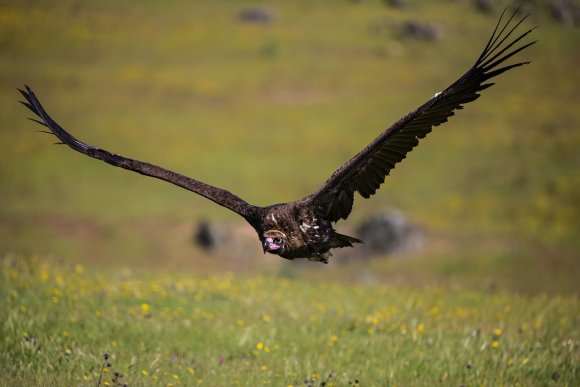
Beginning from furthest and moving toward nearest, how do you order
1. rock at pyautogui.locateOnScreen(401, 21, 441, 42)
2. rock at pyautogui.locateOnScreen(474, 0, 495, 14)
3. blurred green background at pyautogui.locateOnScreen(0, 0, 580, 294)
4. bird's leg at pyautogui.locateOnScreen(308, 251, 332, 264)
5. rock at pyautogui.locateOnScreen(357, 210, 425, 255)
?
rock at pyautogui.locateOnScreen(401, 21, 441, 42) < rock at pyautogui.locateOnScreen(474, 0, 495, 14) < blurred green background at pyautogui.locateOnScreen(0, 0, 580, 294) < rock at pyautogui.locateOnScreen(357, 210, 425, 255) < bird's leg at pyautogui.locateOnScreen(308, 251, 332, 264)

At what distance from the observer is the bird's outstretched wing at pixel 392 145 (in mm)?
7938

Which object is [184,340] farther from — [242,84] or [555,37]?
[555,37]

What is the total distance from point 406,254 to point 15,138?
20590 millimetres

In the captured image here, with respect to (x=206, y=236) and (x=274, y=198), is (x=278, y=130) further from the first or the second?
(x=206, y=236)

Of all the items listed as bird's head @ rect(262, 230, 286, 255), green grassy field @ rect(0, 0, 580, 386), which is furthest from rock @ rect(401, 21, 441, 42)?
bird's head @ rect(262, 230, 286, 255)

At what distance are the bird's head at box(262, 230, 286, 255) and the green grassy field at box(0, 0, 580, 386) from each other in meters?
1.13

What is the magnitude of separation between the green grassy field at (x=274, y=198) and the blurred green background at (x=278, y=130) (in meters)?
0.15

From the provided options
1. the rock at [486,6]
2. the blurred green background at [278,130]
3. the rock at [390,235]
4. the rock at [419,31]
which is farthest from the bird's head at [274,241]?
the rock at [419,31]

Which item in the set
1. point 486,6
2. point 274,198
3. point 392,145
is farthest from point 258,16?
point 392,145

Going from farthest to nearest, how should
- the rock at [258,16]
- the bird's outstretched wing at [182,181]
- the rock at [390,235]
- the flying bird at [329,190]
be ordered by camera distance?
the rock at [258,16], the rock at [390,235], the bird's outstretched wing at [182,181], the flying bird at [329,190]

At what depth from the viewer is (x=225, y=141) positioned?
40.3 meters

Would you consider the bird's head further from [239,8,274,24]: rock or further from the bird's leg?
[239,8,274,24]: rock

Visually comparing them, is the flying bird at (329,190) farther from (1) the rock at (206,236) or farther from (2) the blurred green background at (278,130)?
(1) the rock at (206,236)

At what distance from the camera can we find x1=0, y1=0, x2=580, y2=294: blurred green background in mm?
28953
